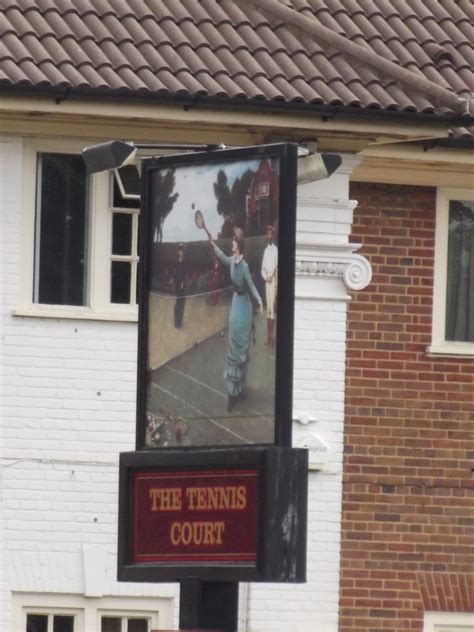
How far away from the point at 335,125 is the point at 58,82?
203 centimetres

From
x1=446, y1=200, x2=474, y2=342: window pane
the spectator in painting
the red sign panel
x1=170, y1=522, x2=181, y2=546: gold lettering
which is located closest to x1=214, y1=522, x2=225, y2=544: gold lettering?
→ the red sign panel

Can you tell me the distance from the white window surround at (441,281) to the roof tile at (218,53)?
1.05m

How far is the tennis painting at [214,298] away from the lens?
10.3m

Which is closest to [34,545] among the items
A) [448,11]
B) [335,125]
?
[335,125]

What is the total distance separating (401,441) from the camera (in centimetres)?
1709

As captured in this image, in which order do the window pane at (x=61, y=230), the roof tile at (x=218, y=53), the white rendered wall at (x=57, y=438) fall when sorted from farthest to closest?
the window pane at (x=61, y=230)
the white rendered wall at (x=57, y=438)
the roof tile at (x=218, y=53)

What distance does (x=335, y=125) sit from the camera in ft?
53.0

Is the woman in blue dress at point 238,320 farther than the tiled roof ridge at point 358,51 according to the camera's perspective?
No

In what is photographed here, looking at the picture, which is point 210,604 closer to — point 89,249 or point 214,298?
point 214,298

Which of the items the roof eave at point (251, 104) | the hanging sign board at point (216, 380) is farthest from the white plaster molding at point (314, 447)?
the hanging sign board at point (216, 380)

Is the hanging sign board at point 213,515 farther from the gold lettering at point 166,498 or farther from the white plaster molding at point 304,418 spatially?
the white plaster molding at point 304,418

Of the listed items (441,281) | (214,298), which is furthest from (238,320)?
(441,281)

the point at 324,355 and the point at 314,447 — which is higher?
the point at 324,355

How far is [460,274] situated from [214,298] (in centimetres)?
720
